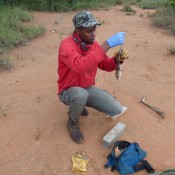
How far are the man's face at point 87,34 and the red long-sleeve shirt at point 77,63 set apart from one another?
99mm

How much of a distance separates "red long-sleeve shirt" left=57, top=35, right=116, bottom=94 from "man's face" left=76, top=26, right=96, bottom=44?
0.10 meters

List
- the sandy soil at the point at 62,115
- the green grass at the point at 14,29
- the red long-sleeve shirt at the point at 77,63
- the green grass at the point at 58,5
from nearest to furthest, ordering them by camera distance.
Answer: the red long-sleeve shirt at the point at 77,63
the sandy soil at the point at 62,115
the green grass at the point at 14,29
the green grass at the point at 58,5

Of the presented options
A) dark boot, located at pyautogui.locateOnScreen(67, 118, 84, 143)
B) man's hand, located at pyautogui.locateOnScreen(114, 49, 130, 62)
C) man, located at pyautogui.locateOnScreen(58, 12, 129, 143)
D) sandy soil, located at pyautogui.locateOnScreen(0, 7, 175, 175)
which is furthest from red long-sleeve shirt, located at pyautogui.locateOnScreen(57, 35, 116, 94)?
sandy soil, located at pyautogui.locateOnScreen(0, 7, 175, 175)

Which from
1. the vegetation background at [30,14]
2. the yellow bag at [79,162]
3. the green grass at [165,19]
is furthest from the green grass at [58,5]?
the yellow bag at [79,162]

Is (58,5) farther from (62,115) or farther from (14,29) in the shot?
(62,115)

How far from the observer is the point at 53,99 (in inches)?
167

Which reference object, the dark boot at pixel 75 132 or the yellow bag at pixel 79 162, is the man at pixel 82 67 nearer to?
the dark boot at pixel 75 132

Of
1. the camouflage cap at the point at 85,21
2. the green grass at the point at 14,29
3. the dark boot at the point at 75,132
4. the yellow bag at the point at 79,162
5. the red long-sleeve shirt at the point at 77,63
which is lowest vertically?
the yellow bag at the point at 79,162

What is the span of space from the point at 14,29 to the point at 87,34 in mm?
4110

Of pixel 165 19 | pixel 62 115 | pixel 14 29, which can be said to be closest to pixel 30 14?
pixel 14 29

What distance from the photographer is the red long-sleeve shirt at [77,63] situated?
9.75 feet

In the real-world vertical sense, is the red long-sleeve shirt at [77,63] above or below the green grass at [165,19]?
above

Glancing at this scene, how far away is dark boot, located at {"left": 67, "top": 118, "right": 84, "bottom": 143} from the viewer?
3.40 m

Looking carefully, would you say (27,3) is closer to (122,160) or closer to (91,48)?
(91,48)
